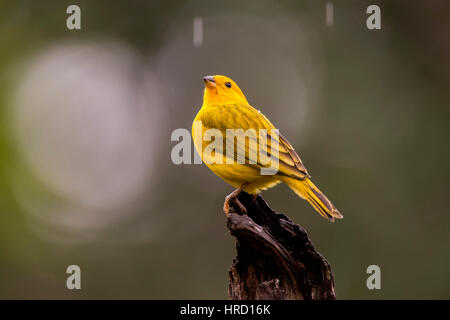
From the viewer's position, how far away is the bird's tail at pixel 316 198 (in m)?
4.78

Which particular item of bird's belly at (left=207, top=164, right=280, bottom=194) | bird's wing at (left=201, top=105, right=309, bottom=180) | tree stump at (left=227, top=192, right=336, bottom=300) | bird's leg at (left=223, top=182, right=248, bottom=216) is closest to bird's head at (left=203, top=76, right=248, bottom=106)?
bird's wing at (left=201, top=105, right=309, bottom=180)

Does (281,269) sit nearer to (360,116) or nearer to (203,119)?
(203,119)

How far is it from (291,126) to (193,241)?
3184 millimetres

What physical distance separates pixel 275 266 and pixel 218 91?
2.74 meters

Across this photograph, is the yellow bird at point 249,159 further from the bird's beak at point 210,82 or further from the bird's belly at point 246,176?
the bird's beak at point 210,82

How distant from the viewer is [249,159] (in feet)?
16.5

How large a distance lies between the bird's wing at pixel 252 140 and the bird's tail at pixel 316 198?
8 cm

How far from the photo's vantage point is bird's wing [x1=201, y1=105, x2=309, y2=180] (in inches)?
198

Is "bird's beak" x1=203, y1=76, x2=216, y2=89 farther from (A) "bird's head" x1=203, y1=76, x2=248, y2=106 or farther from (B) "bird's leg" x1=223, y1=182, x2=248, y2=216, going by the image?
(B) "bird's leg" x1=223, y1=182, x2=248, y2=216

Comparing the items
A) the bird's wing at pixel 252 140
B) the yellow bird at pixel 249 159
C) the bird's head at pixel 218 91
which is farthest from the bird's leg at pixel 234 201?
the bird's head at pixel 218 91

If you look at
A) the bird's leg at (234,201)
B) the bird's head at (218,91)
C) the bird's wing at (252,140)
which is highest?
the bird's head at (218,91)

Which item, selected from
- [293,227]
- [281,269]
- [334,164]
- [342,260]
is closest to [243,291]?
[281,269]

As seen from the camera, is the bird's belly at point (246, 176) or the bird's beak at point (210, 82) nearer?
the bird's belly at point (246, 176)

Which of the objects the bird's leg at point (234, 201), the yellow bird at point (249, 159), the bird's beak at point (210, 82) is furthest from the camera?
the bird's beak at point (210, 82)
